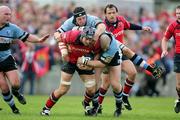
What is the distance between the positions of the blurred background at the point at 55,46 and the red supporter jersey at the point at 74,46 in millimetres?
10696

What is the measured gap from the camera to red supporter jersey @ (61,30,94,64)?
15.7 m

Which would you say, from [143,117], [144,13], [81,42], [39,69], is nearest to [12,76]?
[81,42]

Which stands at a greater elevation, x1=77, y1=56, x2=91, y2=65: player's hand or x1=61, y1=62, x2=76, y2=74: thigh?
x1=77, y1=56, x2=91, y2=65: player's hand

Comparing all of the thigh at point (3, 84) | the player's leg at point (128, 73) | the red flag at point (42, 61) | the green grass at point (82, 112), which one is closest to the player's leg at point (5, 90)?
the thigh at point (3, 84)

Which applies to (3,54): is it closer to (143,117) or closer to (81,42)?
(81,42)

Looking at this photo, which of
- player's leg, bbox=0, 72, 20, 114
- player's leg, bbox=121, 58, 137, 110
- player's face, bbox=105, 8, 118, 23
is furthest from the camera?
player's leg, bbox=121, 58, 137, 110

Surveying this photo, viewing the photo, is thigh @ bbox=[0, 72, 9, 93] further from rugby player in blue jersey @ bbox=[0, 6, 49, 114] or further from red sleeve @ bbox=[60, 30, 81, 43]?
red sleeve @ bbox=[60, 30, 81, 43]

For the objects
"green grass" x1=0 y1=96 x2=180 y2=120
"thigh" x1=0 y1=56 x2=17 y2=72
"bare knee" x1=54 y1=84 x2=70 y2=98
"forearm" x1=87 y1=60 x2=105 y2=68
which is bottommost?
"green grass" x1=0 y1=96 x2=180 y2=120

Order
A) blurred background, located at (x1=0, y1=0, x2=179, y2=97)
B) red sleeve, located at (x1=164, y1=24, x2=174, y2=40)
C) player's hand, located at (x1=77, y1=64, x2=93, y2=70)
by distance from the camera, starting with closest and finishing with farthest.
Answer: player's hand, located at (x1=77, y1=64, x2=93, y2=70) < red sleeve, located at (x1=164, y1=24, x2=174, y2=40) < blurred background, located at (x1=0, y1=0, x2=179, y2=97)

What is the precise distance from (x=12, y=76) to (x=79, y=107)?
380cm

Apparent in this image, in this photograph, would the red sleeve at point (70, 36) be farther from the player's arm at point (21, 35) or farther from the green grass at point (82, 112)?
the green grass at point (82, 112)

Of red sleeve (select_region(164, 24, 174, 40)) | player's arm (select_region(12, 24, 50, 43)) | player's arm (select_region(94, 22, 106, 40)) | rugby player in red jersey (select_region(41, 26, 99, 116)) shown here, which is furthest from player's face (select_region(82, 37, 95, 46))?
red sleeve (select_region(164, 24, 174, 40))

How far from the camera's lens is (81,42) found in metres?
15.7

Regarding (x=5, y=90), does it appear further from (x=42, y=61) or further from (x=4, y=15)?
(x=42, y=61)
